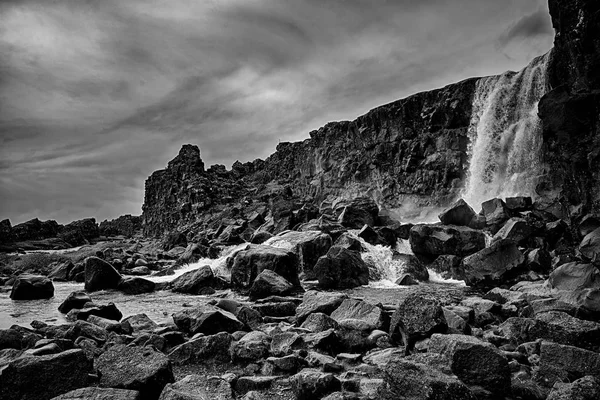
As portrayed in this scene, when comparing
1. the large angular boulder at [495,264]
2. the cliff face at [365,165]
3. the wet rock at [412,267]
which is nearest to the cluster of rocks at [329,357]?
the large angular boulder at [495,264]

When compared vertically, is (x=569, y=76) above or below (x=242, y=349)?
above

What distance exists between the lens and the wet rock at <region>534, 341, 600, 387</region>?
623cm

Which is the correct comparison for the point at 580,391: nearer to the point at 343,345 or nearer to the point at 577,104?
the point at 343,345

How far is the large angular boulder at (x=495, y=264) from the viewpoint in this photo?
62.3 ft

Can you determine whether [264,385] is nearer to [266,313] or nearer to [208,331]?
[208,331]

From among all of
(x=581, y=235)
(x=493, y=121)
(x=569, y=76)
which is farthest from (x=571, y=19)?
(x=493, y=121)

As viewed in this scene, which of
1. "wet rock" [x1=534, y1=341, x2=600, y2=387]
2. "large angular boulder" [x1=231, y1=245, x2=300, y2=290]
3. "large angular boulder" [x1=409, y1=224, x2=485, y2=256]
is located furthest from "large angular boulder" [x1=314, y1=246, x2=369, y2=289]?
"wet rock" [x1=534, y1=341, x2=600, y2=387]

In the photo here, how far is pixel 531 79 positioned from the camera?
148 feet

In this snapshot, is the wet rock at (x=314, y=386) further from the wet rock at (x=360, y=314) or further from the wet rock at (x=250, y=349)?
the wet rock at (x=360, y=314)

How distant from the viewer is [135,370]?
6488 mm

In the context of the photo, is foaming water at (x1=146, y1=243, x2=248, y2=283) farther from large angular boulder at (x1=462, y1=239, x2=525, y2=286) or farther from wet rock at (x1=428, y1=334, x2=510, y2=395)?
wet rock at (x1=428, y1=334, x2=510, y2=395)

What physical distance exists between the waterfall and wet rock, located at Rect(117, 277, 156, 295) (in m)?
38.9

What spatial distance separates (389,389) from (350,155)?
80.4 meters

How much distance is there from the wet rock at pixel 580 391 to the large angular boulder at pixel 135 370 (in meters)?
5.58
